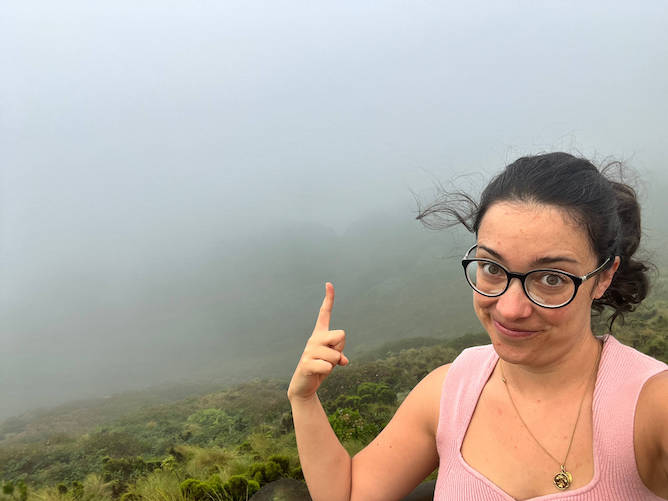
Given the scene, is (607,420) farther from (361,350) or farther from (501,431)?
(361,350)

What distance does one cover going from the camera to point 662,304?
16.4 ft

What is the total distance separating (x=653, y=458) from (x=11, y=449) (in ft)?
13.3

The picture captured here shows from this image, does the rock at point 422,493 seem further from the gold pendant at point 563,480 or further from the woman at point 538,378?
the gold pendant at point 563,480

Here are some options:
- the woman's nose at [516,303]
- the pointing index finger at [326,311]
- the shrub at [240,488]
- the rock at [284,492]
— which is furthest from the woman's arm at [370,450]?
the shrub at [240,488]

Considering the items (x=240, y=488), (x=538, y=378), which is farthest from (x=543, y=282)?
(x=240, y=488)

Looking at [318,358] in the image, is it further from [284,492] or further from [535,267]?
[284,492]

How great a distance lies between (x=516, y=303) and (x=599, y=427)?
33 centimetres

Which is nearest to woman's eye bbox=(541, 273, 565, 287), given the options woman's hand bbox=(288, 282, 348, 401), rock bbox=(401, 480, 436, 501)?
woman's hand bbox=(288, 282, 348, 401)

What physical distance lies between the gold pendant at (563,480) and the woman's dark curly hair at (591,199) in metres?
0.51

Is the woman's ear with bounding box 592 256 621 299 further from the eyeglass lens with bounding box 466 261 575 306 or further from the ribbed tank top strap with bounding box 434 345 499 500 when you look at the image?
the ribbed tank top strap with bounding box 434 345 499 500

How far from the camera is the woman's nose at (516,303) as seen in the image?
1.06m

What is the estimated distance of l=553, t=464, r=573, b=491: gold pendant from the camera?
1067 millimetres

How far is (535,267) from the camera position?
3.42ft

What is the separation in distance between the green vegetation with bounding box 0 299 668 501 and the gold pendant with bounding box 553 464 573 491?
4.36 ft
